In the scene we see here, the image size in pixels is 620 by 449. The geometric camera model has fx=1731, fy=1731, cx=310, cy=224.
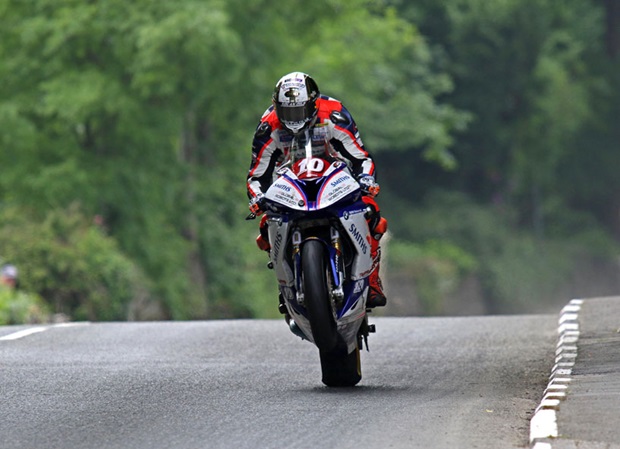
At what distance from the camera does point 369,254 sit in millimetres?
11719

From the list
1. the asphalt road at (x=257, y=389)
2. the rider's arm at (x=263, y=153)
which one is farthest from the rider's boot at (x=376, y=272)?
the rider's arm at (x=263, y=153)

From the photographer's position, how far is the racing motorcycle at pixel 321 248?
36.9ft

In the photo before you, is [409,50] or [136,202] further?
[409,50]

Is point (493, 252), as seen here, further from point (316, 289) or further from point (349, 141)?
point (316, 289)

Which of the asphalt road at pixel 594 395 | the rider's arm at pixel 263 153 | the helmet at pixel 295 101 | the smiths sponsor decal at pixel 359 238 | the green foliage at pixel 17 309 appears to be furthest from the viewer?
the green foliage at pixel 17 309

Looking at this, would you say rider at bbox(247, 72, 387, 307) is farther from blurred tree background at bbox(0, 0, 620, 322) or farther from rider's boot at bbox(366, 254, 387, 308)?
blurred tree background at bbox(0, 0, 620, 322)

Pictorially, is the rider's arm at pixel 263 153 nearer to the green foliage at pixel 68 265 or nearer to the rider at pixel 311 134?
the rider at pixel 311 134

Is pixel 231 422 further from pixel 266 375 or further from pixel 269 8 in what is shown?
pixel 269 8

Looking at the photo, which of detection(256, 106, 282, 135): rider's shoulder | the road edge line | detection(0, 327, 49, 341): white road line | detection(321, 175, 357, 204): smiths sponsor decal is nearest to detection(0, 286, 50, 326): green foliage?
detection(0, 327, 49, 341): white road line

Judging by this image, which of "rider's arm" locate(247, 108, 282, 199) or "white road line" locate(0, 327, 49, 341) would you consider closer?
"rider's arm" locate(247, 108, 282, 199)

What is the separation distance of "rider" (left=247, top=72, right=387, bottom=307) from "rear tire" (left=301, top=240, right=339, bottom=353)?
1.96 feet

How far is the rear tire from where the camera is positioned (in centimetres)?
1116

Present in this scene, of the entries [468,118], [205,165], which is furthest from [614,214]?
[205,165]

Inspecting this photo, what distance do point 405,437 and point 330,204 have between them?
8.51 ft
